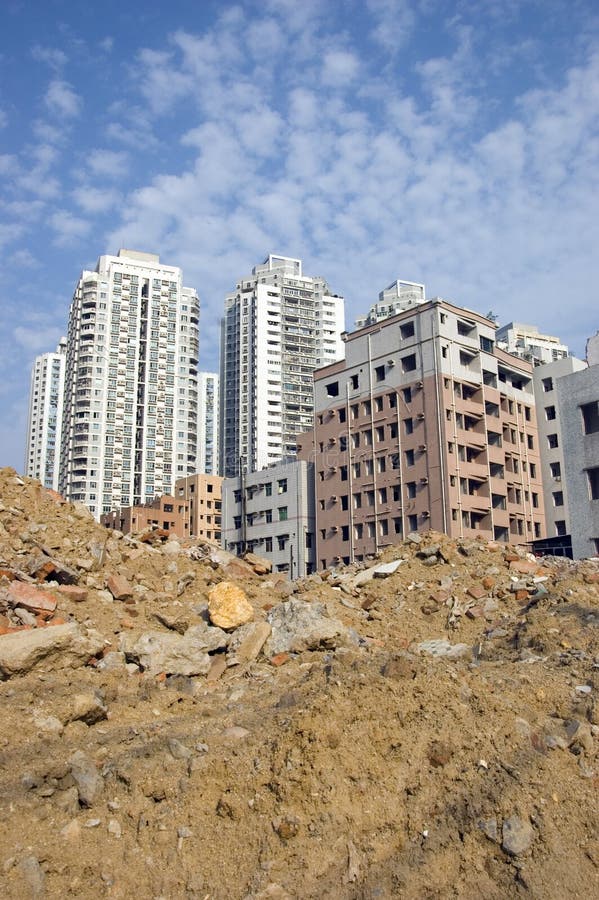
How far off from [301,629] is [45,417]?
130198 millimetres

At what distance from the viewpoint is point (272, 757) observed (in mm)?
8016

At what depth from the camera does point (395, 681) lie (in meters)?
9.00

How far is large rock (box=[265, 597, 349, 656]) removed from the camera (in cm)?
1338

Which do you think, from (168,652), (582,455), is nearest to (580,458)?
(582,455)

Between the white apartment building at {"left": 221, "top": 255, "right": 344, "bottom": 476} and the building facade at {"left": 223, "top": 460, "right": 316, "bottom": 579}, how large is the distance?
36.6 meters

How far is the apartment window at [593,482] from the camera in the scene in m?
35.5

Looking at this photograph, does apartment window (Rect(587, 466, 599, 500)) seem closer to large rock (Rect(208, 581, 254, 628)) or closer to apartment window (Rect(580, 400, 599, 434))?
apartment window (Rect(580, 400, 599, 434))

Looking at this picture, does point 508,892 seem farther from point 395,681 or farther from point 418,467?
point 418,467

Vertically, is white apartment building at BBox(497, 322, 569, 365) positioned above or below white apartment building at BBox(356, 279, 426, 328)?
below

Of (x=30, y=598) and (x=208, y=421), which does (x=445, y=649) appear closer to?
(x=30, y=598)

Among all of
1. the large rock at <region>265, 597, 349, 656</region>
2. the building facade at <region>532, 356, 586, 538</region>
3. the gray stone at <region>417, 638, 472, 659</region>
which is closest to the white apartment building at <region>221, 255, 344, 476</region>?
the building facade at <region>532, 356, 586, 538</region>

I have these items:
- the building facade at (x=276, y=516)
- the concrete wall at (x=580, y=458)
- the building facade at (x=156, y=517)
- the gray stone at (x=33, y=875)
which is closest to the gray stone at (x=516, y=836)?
→ the gray stone at (x=33, y=875)

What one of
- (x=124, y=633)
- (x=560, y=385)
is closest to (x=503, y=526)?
(x=560, y=385)

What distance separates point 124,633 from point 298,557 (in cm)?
4777
